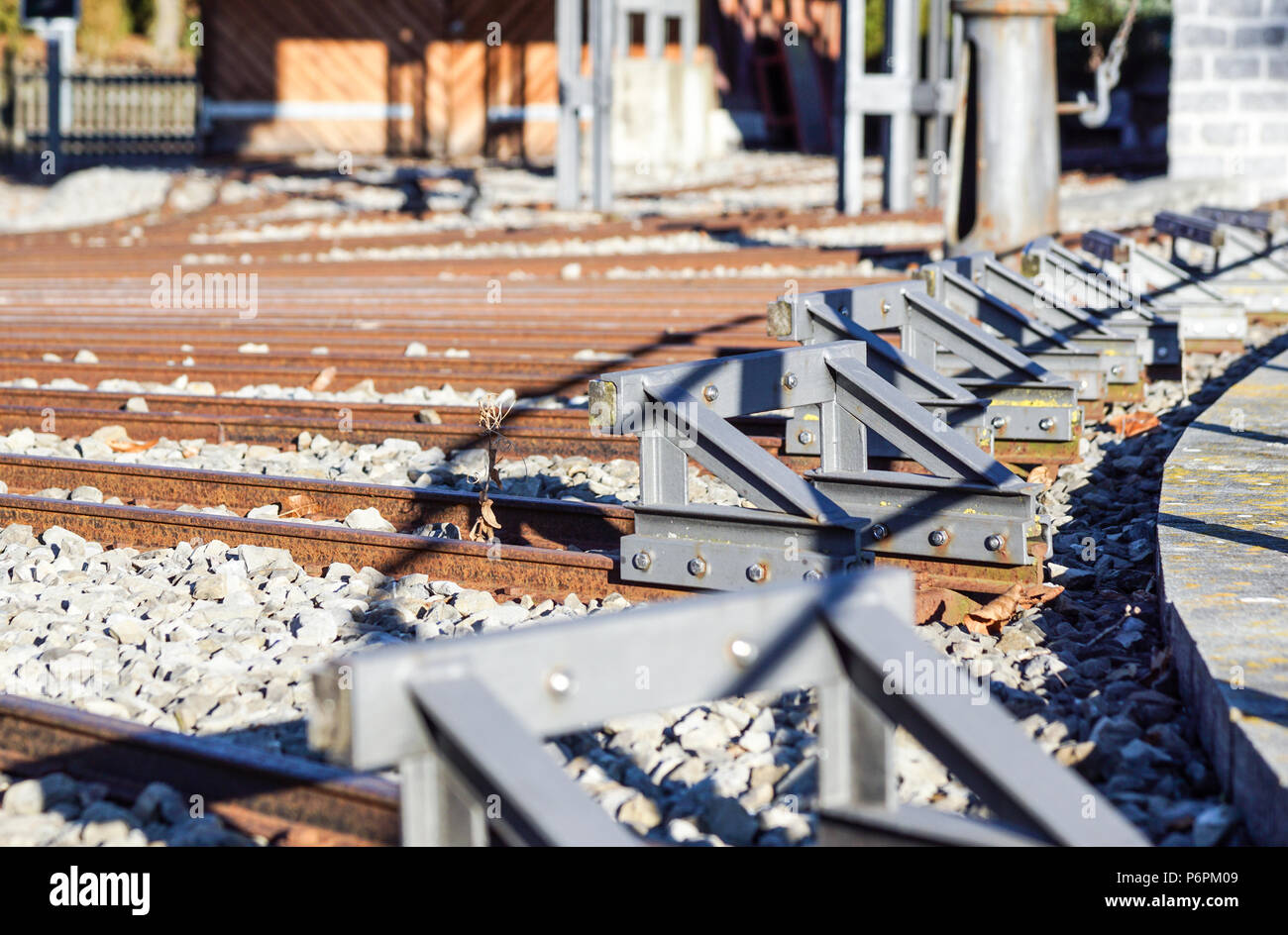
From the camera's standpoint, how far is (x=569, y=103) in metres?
17.4

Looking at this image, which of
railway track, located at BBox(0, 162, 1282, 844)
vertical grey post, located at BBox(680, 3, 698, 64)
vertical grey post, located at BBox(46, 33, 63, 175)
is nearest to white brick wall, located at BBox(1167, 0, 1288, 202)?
railway track, located at BBox(0, 162, 1282, 844)

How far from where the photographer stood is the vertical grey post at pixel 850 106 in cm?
1644

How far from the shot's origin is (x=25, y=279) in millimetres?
12508

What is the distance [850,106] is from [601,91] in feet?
9.34

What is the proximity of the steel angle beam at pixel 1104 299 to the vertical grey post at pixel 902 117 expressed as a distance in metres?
8.41

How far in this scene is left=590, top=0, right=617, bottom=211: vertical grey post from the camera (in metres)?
17.3

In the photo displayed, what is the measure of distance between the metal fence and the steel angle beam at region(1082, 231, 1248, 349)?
72.2 ft

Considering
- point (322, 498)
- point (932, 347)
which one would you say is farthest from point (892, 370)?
point (322, 498)

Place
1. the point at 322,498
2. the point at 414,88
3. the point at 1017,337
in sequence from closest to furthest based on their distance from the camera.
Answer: the point at 322,498, the point at 1017,337, the point at 414,88

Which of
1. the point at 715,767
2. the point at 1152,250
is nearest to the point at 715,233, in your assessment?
the point at 1152,250

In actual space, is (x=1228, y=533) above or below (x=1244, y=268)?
below

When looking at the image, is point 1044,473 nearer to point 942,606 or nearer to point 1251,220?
point 942,606
